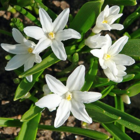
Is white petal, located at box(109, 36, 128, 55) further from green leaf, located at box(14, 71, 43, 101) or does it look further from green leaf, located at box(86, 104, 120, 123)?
green leaf, located at box(14, 71, 43, 101)

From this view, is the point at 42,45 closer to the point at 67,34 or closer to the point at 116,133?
the point at 67,34

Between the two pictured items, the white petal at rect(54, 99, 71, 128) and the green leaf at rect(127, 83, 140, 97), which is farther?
the green leaf at rect(127, 83, 140, 97)

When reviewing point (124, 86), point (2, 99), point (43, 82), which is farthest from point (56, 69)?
point (124, 86)

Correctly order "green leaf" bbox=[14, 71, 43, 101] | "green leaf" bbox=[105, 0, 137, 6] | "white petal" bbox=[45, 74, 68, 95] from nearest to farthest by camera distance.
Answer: "white petal" bbox=[45, 74, 68, 95] → "green leaf" bbox=[14, 71, 43, 101] → "green leaf" bbox=[105, 0, 137, 6]

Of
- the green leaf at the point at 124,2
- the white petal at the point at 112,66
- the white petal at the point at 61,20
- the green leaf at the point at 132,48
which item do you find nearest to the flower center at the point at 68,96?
the white petal at the point at 112,66

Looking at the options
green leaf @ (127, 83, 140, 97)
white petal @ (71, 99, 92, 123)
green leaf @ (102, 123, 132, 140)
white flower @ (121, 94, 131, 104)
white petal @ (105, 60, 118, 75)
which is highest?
white petal @ (105, 60, 118, 75)

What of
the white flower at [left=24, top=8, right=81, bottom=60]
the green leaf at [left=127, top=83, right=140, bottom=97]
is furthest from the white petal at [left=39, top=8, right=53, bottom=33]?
the green leaf at [left=127, top=83, right=140, bottom=97]

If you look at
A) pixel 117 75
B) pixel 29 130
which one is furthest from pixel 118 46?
pixel 29 130
